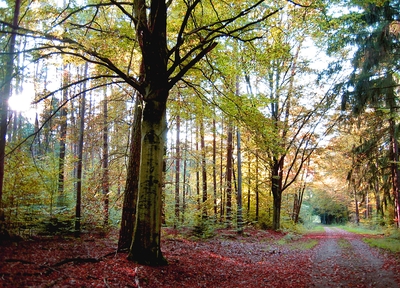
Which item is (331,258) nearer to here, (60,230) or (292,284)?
(292,284)

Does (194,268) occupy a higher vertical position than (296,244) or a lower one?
higher

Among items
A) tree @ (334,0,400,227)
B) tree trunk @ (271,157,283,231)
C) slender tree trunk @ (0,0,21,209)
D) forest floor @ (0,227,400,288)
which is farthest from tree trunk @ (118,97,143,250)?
tree trunk @ (271,157,283,231)

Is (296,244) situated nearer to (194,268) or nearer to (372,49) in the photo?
(194,268)

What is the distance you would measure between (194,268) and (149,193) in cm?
247

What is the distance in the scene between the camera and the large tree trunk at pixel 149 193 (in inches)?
246

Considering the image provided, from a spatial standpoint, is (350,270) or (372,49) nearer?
(350,270)

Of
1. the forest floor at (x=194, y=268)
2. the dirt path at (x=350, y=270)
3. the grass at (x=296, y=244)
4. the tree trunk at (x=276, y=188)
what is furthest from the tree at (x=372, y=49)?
the tree trunk at (x=276, y=188)

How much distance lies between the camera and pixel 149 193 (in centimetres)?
629

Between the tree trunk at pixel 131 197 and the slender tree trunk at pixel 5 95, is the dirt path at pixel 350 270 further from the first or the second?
the slender tree trunk at pixel 5 95

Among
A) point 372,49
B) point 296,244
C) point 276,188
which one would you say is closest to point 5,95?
point 372,49

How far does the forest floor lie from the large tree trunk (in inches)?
11.5

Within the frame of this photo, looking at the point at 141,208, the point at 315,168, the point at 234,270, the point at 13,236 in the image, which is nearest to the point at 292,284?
the point at 234,270

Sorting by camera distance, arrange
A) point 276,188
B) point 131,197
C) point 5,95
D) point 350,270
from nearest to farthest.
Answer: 1. point 5,95
2. point 131,197
3. point 350,270
4. point 276,188

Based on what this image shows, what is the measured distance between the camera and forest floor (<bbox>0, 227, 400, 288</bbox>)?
4973 millimetres
